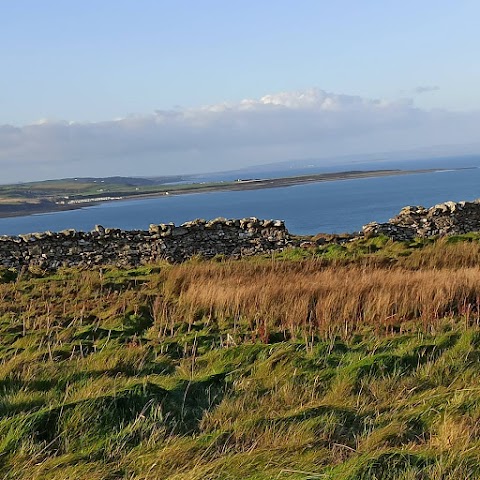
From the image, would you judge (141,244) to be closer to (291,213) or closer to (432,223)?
(432,223)

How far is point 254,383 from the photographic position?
5027 mm

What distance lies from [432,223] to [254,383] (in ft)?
54.5

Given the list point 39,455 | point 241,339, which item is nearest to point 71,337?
point 241,339

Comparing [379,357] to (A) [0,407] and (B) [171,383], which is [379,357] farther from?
(A) [0,407]

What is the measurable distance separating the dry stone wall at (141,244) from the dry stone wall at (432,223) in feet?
12.3

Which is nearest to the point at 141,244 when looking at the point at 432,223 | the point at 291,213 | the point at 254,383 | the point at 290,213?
the point at 432,223

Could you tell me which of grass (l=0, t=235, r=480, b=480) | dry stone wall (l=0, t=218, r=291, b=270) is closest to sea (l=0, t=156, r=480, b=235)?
dry stone wall (l=0, t=218, r=291, b=270)

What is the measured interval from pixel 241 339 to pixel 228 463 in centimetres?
352

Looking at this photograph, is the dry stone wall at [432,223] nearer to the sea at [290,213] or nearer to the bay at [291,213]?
the sea at [290,213]

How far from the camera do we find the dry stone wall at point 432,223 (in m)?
19.2

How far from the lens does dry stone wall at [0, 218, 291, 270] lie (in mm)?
17516

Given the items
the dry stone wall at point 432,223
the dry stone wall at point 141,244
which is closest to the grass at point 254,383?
the dry stone wall at point 141,244

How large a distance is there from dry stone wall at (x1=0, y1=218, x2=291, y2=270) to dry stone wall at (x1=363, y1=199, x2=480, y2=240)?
12.3ft

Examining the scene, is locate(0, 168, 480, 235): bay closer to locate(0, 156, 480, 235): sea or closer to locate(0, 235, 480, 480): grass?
locate(0, 156, 480, 235): sea
